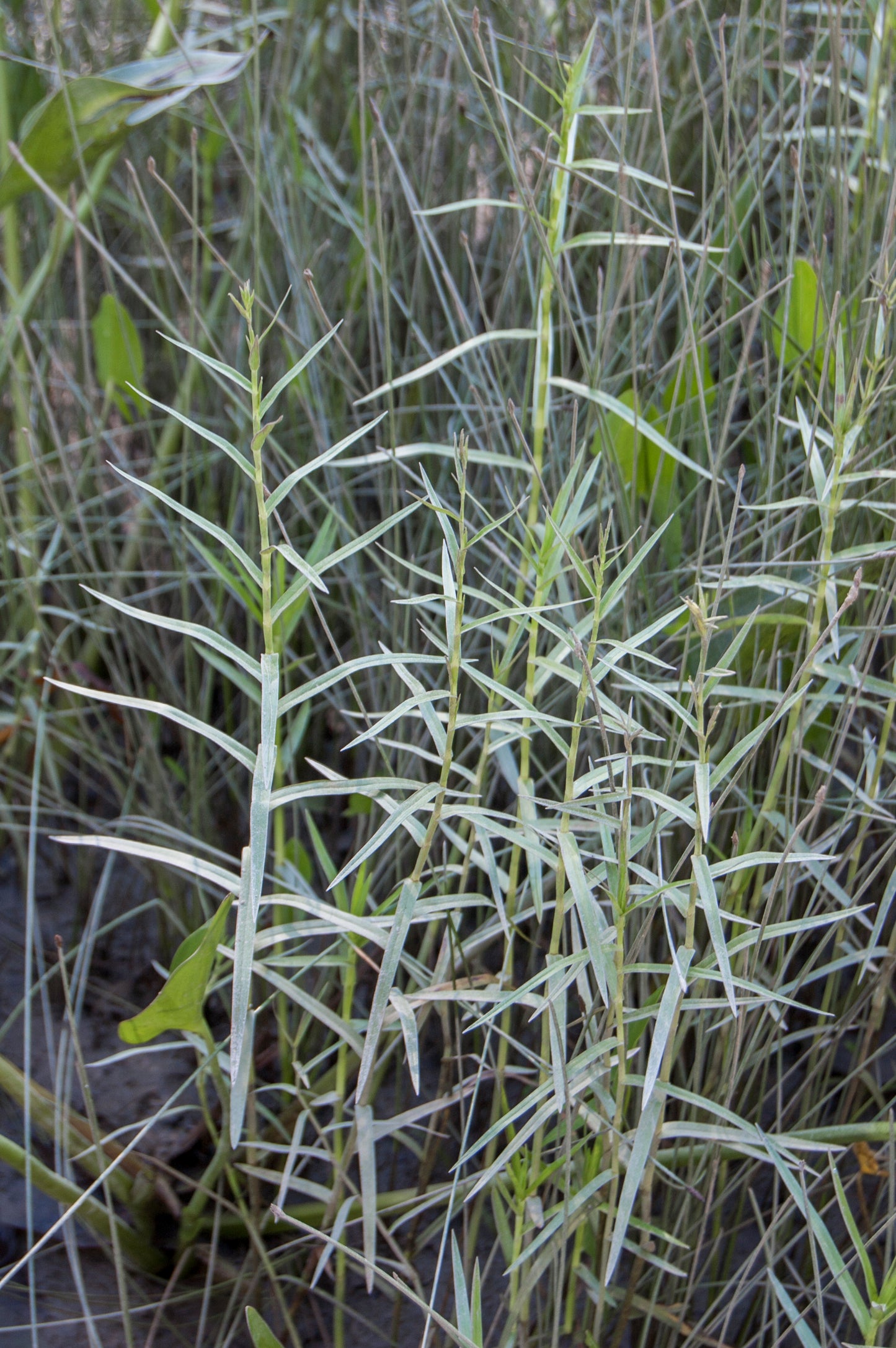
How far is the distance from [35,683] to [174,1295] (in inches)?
26.1

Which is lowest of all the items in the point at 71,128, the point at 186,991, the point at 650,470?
the point at 186,991

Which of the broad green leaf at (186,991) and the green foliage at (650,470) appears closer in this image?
the broad green leaf at (186,991)

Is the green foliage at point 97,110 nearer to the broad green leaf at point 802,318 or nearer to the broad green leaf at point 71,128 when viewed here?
the broad green leaf at point 71,128

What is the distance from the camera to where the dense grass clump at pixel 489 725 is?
23.8 inches

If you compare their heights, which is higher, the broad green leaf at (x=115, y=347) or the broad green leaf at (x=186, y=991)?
the broad green leaf at (x=115, y=347)

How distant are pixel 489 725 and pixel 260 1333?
36cm

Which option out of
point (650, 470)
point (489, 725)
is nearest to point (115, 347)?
point (650, 470)

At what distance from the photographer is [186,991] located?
2.07 ft

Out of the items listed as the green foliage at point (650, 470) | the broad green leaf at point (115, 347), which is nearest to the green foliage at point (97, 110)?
the broad green leaf at point (115, 347)

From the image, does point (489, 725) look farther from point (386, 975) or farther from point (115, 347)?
point (115, 347)

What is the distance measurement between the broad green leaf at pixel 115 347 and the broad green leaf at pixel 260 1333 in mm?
857

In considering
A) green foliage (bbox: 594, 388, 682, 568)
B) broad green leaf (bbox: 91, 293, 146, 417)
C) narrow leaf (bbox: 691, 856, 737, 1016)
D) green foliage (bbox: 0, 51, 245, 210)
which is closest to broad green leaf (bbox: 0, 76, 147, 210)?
green foliage (bbox: 0, 51, 245, 210)

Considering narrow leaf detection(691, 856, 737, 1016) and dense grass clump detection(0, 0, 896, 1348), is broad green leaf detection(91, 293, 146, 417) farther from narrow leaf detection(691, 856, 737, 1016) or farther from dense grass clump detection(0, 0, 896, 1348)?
narrow leaf detection(691, 856, 737, 1016)

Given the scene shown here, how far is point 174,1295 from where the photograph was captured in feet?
2.77
